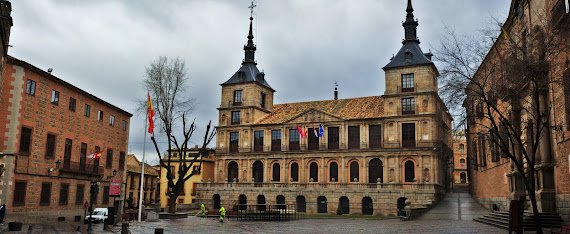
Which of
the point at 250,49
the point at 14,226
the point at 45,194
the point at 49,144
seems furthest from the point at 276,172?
the point at 14,226

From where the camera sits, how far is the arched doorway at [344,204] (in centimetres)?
4978

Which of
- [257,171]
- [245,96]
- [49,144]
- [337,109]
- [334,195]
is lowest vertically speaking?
[334,195]

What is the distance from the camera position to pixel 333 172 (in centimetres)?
5269

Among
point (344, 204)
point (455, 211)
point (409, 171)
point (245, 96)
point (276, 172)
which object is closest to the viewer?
point (455, 211)

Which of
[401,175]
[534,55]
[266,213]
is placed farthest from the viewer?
[401,175]

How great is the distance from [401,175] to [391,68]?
38.2 feet

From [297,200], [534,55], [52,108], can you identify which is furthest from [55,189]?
[534,55]

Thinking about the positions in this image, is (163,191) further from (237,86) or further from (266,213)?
(266,213)

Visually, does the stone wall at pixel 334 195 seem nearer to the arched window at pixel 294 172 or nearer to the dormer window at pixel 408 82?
the arched window at pixel 294 172

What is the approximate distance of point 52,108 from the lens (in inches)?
1267

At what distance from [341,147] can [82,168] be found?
2745 centimetres

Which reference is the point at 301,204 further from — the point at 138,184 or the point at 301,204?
the point at 138,184

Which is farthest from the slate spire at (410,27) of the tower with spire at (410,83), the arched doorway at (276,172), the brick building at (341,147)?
the arched doorway at (276,172)

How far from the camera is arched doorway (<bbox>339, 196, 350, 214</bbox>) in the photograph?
49781mm
